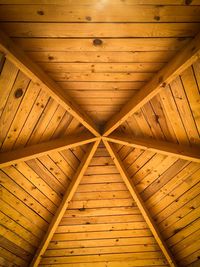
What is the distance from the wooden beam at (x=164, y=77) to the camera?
10.3 ft

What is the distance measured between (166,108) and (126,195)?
2070 millimetres

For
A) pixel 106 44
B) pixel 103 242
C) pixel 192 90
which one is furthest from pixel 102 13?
pixel 103 242

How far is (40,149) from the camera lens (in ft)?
14.0

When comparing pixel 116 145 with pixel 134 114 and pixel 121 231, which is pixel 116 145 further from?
pixel 121 231

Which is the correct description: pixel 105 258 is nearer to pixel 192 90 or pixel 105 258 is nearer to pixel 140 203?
pixel 140 203

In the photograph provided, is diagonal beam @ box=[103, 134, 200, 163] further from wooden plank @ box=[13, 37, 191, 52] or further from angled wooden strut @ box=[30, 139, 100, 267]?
wooden plank @ box=[13, 37, 191, 52]

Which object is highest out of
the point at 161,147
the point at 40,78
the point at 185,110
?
the point at 40,78

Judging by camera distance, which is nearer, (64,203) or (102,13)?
(102,13)

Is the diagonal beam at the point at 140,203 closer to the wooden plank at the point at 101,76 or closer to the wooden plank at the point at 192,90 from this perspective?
the wooden plank at the point at 101,76

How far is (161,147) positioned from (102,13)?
2142 millimetres

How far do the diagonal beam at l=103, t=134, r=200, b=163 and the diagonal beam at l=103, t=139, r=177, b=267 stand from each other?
275 mm

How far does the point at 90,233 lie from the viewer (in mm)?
5496

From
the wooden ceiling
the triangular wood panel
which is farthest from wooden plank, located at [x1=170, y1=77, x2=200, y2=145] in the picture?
the triangular wood panel

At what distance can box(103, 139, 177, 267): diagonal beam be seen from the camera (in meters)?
4.75
